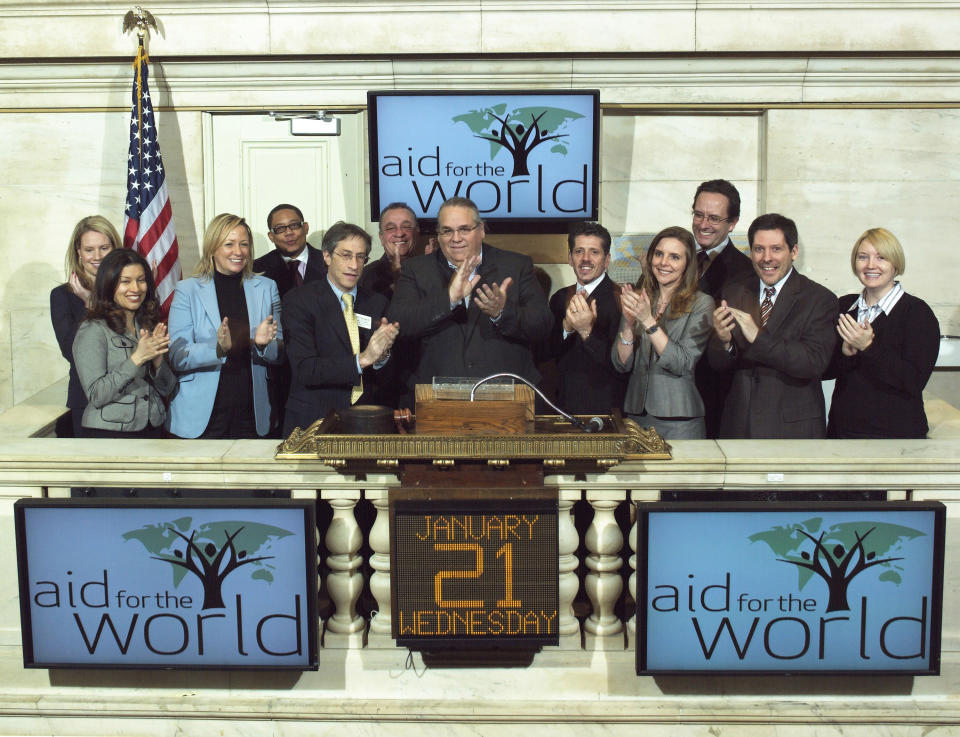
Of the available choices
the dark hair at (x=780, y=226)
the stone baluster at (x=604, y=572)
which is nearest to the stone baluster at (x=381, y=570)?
the stone baluster at (x=604, y=572)

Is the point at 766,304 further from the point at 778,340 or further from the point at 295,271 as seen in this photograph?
the point at 295,271

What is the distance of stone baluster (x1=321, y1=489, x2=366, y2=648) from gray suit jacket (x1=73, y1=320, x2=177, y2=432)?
153 centimetres

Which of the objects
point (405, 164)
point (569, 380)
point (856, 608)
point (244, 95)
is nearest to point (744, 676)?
point (856, 608)

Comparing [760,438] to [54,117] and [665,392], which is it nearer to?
[665,392]

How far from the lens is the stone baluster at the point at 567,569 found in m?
6.07

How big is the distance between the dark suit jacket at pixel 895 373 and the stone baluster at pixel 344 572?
2840mm

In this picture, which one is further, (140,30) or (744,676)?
(140,30)

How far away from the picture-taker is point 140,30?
31.5 ft

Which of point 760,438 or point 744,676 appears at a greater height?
point 760,438

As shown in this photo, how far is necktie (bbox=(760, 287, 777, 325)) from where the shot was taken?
7074 millimetres

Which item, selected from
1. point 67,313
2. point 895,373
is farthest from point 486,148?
point 895,373

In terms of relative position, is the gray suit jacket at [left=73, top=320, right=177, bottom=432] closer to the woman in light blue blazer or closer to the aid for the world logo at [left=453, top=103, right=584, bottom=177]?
the woman in light blue blazer

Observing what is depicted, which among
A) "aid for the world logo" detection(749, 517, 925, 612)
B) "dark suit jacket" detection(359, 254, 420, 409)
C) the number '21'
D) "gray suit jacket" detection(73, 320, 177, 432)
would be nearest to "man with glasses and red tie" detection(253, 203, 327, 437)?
"dark suit jacket" detection(359, 254, 420, 409)

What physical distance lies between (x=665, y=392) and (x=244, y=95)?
4.75 metres
